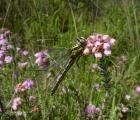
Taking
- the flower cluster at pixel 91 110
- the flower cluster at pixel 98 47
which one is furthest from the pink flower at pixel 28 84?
the flower cluster at pixel 98 47

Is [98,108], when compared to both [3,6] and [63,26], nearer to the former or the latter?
[63,26]

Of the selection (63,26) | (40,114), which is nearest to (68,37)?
(63,26)

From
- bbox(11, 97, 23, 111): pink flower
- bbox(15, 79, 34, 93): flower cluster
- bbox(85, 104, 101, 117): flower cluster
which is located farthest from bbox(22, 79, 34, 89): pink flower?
bbox(85, 104, 101, 117): flower cluster

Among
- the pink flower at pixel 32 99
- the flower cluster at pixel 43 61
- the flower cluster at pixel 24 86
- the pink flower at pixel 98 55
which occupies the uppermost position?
the pink flower at pixel 98 55

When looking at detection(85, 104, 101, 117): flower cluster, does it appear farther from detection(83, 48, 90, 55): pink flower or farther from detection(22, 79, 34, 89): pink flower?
detection(83, 48, 90, 55): pink flower

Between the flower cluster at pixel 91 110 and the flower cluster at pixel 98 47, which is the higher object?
the flower cluster at pixel 98 47

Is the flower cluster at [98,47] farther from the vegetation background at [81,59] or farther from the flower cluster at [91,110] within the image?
the flower cluster at [91,110]
